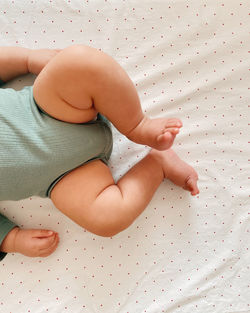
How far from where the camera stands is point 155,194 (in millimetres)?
1039

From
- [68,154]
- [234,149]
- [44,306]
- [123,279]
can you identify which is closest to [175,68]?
[234,149]

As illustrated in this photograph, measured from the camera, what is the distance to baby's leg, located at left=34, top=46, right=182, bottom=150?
0.83 metres

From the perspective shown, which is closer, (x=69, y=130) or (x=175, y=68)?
(x=69, y=130)

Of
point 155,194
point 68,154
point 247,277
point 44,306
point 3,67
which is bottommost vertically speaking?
point 44,306

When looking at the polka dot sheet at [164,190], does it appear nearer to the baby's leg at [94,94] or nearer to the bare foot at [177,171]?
the bare foot at [177,171]

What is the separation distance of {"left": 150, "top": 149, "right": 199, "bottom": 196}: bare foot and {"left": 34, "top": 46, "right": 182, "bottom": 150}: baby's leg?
0.35 feet

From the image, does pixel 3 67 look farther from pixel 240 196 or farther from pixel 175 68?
pixel 240 196

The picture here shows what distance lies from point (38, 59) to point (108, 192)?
0.39m

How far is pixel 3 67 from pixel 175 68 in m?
0.47

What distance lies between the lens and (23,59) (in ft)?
3.21

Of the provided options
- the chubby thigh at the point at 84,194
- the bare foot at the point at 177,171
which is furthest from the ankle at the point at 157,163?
the chubby thigh at the point at 84,194

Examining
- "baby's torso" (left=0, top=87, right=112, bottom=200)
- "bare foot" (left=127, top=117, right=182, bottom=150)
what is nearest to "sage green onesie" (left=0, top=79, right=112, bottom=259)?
"baby's torso" (left=0, top=87, right=112, bottom=200)

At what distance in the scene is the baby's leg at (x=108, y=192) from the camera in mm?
932

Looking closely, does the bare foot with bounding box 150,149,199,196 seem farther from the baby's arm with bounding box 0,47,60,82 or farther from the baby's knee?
the baby's arm with bounding box 0,47,60,82
